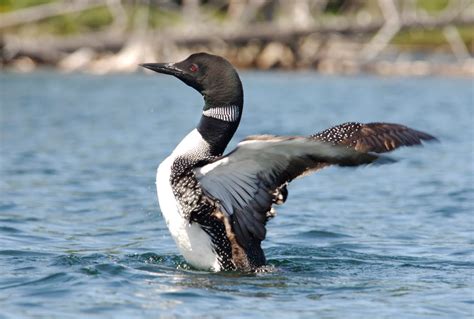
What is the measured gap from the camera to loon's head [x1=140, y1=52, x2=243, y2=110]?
684cm

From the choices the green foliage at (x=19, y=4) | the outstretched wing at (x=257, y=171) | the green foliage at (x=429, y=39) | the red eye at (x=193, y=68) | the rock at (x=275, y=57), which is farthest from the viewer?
the green foliage at (x=429, y=39)

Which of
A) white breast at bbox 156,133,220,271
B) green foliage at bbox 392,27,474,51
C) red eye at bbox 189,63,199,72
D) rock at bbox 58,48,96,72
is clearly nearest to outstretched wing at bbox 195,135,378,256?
white breast at bbox 156,133,220,271

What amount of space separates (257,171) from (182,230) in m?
0.78

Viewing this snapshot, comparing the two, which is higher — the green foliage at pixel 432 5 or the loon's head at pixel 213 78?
the green foliage at pixel 432 5

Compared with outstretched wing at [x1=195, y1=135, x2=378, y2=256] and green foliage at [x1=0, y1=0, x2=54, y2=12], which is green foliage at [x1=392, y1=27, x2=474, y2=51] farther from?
outstretched wing at [x1=195, y1=135, x2=378, y2=256]

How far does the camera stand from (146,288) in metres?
6.56

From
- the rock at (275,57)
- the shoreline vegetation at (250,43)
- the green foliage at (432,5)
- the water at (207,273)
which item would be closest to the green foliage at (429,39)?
the green foliage at (432,5)

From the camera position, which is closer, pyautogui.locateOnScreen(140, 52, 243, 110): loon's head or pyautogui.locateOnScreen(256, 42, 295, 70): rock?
pyautogui.locateOnScreen(140, 52, 243, 110): loon's head

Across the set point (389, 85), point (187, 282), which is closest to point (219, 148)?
point (187, 282)

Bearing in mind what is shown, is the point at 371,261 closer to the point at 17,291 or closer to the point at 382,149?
the point at 382,149

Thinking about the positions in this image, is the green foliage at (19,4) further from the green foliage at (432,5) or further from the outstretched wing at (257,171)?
the outstretched wing at (257,171)

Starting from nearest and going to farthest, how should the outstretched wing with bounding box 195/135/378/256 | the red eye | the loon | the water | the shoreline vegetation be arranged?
1. the outstretched wing with bounding box 195/135/378/256
2. the water
3. the loon
4. the red eye
5. the shoreline vegetation

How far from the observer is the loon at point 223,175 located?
21.1ft

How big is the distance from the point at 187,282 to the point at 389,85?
27.6 m
